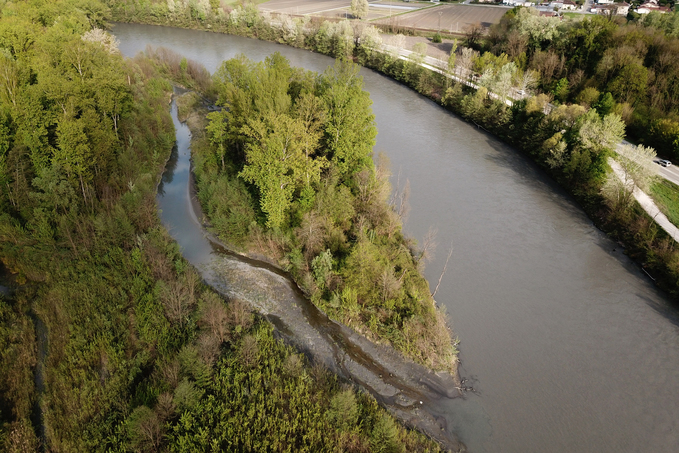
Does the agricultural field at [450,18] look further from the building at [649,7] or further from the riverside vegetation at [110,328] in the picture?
the riverside vegetation at [110,328]


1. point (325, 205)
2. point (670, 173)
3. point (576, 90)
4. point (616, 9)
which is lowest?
point (325, 205)

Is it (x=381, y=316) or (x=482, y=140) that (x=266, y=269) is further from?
(x=482, y=140)

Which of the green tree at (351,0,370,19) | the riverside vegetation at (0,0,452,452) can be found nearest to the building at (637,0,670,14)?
the green tree at (351,0,370,19)

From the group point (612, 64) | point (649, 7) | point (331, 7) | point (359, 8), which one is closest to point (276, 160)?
point (612, 64)

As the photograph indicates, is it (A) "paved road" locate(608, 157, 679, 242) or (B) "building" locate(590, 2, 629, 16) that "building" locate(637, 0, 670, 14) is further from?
(A) "paved road" locate(608, 157, 679, 242)

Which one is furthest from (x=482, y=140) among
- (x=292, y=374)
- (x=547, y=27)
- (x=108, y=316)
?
(x=108, y=316)

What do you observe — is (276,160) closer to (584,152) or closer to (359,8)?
(584,152)
